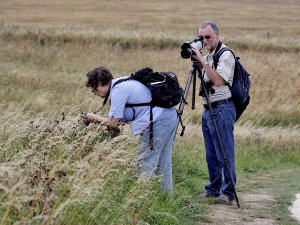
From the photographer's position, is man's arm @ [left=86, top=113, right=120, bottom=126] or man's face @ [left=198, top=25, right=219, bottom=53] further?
man's face @ [left=198, top=25, right=219, bottom=53]

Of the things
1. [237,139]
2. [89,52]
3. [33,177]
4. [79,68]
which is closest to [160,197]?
[33,177]

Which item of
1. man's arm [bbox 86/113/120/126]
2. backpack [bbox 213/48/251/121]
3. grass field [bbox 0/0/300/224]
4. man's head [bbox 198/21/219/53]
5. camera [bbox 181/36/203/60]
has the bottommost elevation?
grass field [bbox 0/0/300/224]

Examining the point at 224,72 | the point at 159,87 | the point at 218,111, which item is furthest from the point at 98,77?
the point at 218,111

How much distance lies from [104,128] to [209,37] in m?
2.03

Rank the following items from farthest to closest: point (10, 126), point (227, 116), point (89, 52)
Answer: point (89, 52) → point (227, 116) → point (10, 126)

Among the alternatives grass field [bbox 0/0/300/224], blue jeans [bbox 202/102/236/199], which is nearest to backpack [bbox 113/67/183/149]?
grass field [bbox 0/0/300/224]

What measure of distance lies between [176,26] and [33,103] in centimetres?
3357

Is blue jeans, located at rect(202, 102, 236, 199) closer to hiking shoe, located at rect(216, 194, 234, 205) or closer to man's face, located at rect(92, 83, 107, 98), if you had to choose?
hiking shoe, located at rect(216, 194, 234, 205)

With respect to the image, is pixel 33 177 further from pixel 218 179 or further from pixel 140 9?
pixel 140 9

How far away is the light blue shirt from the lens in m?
6.96

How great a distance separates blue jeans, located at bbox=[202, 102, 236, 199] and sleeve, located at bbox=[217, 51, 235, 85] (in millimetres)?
398

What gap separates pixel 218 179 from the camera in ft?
28.8

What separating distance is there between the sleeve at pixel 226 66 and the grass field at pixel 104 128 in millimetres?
1432

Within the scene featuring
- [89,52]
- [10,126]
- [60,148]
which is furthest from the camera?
[89,52]
